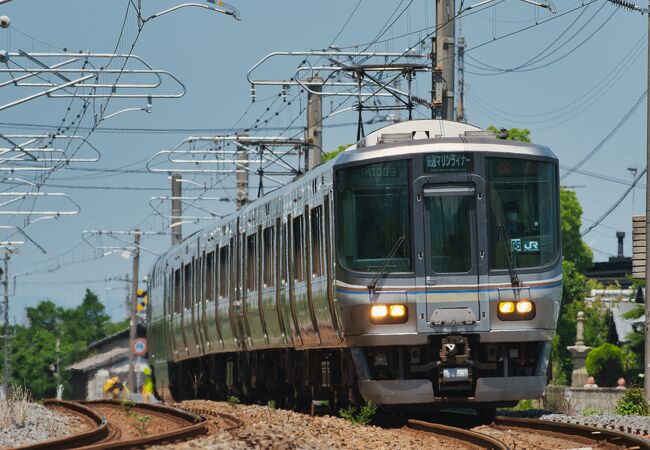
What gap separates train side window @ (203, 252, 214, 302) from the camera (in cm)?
2731

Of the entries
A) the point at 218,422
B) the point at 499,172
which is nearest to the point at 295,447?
the point at 499,172

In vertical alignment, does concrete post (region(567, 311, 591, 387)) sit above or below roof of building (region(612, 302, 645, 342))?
below

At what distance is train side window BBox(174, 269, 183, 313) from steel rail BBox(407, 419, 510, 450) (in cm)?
1529

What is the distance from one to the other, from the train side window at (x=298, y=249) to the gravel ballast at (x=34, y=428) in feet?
12.1

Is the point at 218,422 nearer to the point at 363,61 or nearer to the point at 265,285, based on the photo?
the point at 265,285

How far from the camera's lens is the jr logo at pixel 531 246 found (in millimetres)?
16875

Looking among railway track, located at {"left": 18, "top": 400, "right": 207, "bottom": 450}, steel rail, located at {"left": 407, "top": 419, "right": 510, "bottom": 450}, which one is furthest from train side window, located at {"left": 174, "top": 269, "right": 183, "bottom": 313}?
steel rail, located at {"left": 407, "top": 419, "right": 510, "bottom": 450}

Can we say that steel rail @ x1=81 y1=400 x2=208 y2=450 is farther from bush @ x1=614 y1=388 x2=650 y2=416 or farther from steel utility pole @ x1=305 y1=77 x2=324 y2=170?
steel utility pole @ x1=305 y1=77 x2=324 y2=170

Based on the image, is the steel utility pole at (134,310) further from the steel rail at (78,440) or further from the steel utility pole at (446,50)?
the steel rail at (78,440)

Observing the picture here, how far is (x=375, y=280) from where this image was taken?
16672mm

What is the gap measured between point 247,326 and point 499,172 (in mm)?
7957

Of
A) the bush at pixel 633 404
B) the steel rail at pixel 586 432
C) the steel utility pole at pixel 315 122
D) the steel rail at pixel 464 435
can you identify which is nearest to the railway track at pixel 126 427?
the steel rail at pixel 464 435

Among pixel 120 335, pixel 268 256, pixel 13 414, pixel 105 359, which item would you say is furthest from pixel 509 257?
pixel 120 335

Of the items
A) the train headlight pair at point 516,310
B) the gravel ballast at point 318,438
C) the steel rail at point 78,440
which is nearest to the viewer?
the gravel ballast at point 318,438
